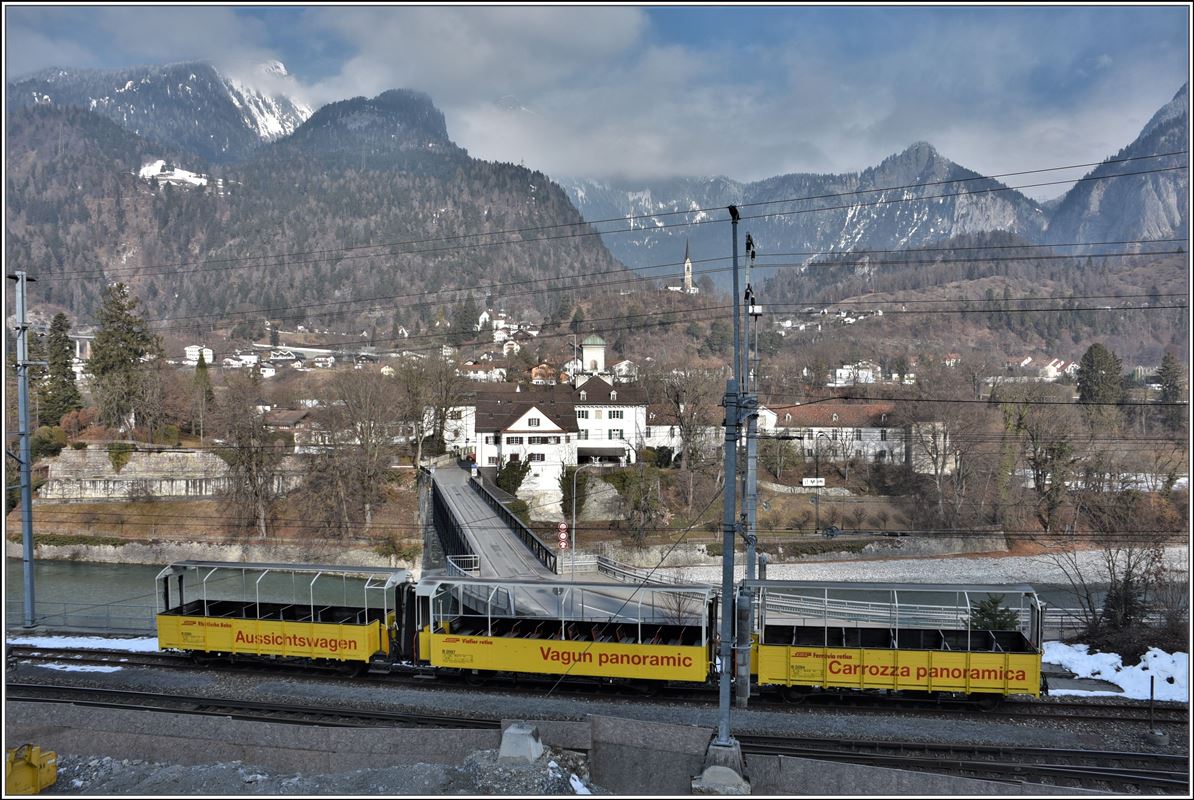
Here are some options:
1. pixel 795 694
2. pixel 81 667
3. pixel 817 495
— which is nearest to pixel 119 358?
pixel 81 667

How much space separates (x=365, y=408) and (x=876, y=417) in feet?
118

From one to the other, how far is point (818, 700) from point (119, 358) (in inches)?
2288

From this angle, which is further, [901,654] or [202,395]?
[202,395]

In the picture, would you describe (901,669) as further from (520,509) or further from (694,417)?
(694,417)

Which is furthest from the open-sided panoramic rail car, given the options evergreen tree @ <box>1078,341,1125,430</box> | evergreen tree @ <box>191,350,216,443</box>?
evergreen tree @ <box>1078,341,1125,430</box>

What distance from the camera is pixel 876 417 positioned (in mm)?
57219

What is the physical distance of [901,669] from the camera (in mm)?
14422

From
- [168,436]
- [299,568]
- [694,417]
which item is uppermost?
Result: [694,417]

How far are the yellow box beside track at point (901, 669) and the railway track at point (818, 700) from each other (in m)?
0.42

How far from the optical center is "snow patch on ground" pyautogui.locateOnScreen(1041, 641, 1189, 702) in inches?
596

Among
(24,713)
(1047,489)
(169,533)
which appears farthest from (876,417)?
(24,713)

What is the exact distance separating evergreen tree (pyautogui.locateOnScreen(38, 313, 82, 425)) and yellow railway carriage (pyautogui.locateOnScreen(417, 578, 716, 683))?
5123 cm

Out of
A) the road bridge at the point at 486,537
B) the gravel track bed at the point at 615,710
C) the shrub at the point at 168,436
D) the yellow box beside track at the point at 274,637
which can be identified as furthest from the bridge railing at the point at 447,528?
the shrub at the point at 168,436

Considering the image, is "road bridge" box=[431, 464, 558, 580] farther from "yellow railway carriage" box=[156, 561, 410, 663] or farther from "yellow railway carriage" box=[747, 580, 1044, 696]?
"yellow railway carriage" box=[747, 580, 1044, 696]
